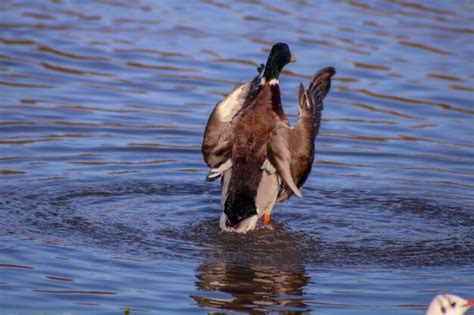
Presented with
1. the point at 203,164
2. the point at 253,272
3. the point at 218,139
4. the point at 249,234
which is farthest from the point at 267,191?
the point at 203,164

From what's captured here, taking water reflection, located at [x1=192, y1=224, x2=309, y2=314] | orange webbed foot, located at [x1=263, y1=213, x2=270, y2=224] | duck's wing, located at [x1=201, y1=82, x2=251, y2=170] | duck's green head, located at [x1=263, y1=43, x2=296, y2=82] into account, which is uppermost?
duck's green head, located at [x1=263, y1=43, x2=296, y2=82]

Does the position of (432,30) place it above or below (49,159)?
above

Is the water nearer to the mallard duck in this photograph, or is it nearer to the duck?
the mallard duck

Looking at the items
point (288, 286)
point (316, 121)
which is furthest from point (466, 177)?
point (288, 286)

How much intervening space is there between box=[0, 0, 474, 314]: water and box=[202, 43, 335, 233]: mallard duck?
0.31m

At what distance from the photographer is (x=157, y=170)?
36.4ft

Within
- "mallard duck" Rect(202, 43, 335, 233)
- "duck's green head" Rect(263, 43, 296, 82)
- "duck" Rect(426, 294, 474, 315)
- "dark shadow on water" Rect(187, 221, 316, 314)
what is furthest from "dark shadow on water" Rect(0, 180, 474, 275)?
"duck" Rect(426, 294, 474, 315)

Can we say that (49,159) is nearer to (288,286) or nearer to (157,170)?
(157,170)

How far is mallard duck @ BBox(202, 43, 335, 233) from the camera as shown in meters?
9.23

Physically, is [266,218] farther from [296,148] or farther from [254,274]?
[254,274]

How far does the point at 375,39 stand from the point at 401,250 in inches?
320

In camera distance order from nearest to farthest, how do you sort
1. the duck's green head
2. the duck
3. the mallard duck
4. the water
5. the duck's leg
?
the duck
the water
the mallard duck
the duck's leg
the duck's green head

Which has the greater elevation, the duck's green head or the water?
the duck's green head

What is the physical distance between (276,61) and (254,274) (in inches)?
97.0
